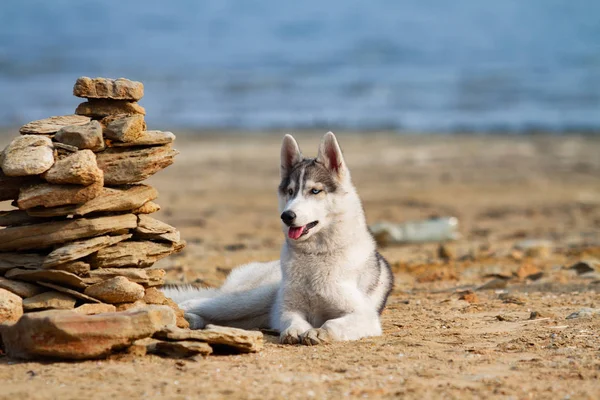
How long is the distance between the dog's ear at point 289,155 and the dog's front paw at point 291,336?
1.74 m

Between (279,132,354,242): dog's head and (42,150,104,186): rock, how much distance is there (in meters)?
1.77

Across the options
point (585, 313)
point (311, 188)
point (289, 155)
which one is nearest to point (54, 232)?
point (311, 188)

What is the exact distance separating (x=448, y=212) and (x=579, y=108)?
20.3 m

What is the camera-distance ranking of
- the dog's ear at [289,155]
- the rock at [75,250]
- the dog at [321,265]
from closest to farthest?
the rock at [75,250] < the dog at [321,265] < the dog's ear at [289,155]

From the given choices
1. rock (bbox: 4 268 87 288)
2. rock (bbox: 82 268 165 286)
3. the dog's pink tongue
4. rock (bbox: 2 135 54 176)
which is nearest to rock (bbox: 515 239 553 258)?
the dog's pink tongue

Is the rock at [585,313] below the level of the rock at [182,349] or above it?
below

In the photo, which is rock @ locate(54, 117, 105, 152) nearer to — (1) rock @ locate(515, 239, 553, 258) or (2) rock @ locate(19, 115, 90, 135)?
(2) rock @ locate(19, 115, 90, 135)

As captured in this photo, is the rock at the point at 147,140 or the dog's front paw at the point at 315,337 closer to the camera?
the dog's front paw at the point at 315,337

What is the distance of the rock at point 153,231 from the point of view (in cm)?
824

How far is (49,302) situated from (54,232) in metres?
0.59

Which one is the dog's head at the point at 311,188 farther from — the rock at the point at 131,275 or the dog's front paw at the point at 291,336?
the rock at the point at 131,275

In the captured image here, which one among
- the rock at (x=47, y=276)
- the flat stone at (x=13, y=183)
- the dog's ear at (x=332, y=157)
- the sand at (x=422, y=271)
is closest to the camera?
the sand at (x=422, y=271)

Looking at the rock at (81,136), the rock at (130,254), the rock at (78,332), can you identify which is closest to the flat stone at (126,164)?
the rock at (81,136)

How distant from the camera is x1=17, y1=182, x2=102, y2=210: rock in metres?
7.55
